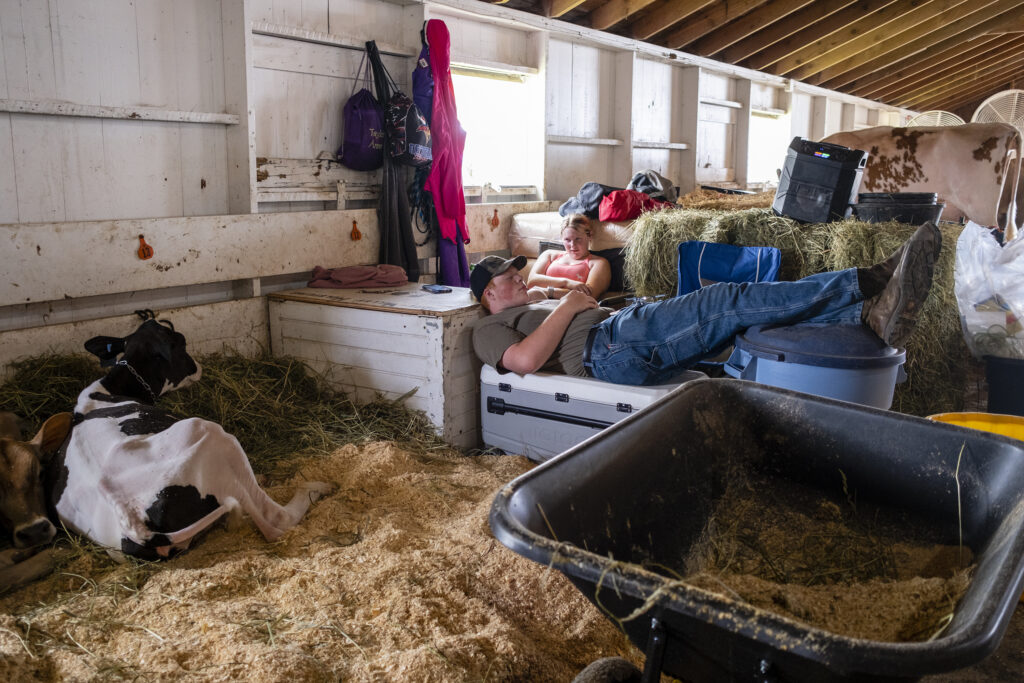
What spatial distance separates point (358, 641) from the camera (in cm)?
215

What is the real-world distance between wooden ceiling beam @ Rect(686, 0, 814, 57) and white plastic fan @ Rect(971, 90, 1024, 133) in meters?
3.21

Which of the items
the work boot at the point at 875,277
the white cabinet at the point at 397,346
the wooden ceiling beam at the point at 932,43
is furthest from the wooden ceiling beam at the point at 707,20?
the work boot at the point at 875,277

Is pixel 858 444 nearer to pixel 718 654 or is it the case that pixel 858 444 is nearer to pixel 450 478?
pixel 718 654

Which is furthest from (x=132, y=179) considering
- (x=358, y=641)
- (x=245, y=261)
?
(x=358, y=641)

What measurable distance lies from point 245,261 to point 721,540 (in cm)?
317

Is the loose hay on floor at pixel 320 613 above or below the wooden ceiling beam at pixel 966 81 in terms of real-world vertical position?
below

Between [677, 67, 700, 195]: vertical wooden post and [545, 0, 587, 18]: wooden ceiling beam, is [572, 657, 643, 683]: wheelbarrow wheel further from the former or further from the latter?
[677, 67, 700, 195]: vertical wooden post

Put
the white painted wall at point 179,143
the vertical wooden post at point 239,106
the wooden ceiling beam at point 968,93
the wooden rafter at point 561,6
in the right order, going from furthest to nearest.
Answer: the wooden ceiling beam at point 968,93 < the wooden rafter at point 561,6 < the vertical wooden post at point 239,106 < the white painted wall at point 179,143

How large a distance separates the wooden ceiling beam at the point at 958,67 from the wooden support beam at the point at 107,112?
39.6ft

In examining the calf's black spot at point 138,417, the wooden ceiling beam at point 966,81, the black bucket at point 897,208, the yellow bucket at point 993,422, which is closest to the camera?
the yellow bucket at point 993,422

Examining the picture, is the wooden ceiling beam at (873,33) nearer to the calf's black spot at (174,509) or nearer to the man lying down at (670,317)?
the man lying down at (670,317)

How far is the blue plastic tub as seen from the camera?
9.12 feet

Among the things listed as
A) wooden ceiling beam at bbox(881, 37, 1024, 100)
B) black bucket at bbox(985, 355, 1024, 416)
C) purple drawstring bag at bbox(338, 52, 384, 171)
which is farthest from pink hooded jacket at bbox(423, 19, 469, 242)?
wooden ceiling beam at bbox(881, 37, 1024, 100)

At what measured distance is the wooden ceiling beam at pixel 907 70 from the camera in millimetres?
12273
